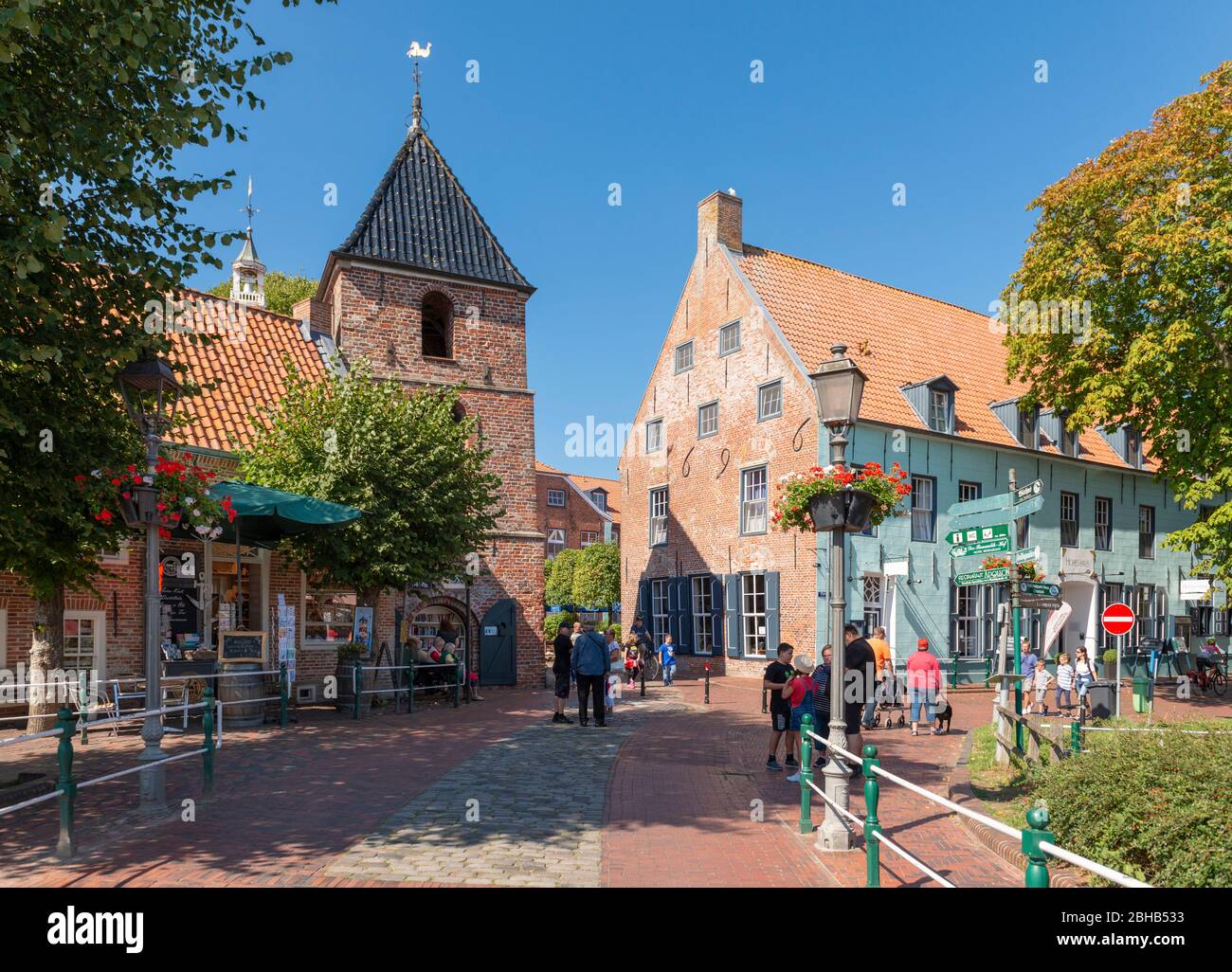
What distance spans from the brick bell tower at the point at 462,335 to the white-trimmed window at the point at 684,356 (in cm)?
656

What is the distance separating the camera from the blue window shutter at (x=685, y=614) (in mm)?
26359

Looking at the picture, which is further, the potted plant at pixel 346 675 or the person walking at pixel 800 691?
the potted plant at pixel 346 675

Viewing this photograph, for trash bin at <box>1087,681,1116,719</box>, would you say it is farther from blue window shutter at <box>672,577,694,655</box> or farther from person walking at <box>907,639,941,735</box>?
blue window shutter at <box>672,577,694,655</box>

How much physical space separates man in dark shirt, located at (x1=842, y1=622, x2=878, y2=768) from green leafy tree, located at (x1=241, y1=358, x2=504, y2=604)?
8226 mm

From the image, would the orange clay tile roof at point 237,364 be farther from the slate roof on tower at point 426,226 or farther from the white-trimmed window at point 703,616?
the white-trimmed window at point 703,616

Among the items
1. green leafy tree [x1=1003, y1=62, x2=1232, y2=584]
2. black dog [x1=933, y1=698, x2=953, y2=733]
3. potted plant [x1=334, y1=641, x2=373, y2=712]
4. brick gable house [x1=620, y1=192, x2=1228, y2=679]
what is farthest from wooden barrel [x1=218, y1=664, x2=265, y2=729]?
green leafy tree [x1=1003, y1=62, x2=1232, y2=584]

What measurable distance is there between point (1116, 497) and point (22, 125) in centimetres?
2990

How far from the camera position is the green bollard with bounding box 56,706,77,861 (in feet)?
21.1

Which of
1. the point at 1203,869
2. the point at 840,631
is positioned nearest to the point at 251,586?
the point at 840,631

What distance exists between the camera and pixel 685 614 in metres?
26.7

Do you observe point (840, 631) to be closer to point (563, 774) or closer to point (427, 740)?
point (563, 774)

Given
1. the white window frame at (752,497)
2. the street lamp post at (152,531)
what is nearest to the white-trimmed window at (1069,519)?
the white window frame at (752,497)

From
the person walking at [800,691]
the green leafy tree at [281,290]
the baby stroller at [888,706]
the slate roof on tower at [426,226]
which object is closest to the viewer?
the person walking at [800,691]

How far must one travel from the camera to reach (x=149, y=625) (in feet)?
28.0
